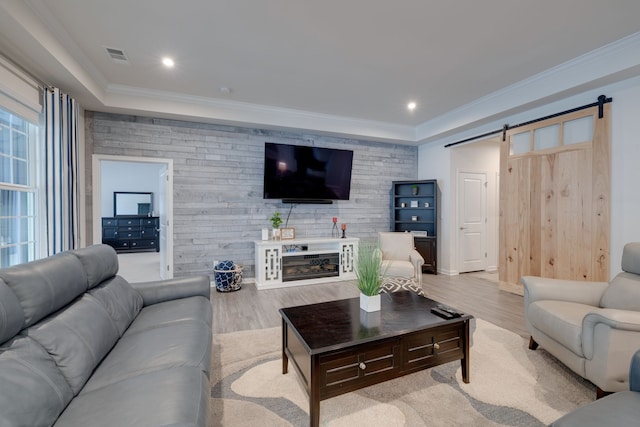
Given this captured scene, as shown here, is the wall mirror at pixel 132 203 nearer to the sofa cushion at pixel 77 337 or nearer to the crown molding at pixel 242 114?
the crown molding at pixel 242 114

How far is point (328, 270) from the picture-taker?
15.8 ft

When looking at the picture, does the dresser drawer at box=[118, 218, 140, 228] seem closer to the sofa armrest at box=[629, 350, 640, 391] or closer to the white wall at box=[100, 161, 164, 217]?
the white wall at box=[100, 161, 164, 217]

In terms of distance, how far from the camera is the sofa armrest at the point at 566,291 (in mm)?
2244

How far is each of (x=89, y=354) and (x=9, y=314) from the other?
1.35ft

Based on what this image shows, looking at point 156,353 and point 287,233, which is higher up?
point 287,233

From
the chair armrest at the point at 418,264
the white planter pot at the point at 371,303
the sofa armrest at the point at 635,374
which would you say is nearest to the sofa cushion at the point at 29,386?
the white planter pot at the point at 371,303

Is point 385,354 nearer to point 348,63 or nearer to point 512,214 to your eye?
point 348,63

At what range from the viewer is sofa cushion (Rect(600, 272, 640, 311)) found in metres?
2.00

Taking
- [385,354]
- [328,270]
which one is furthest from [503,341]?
[328,270]

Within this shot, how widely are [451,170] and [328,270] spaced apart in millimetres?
2880

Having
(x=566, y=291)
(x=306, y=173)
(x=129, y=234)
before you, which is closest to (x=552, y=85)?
(x=566, y=291)

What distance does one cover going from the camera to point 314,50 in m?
2.78

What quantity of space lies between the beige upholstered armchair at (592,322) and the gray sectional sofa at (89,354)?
2.23 metres

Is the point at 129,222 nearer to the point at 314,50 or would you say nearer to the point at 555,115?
the point at 314,50
